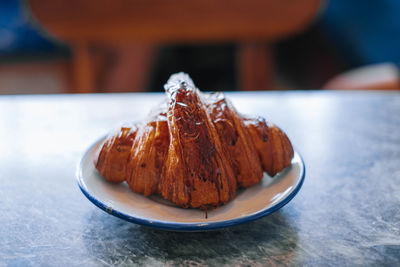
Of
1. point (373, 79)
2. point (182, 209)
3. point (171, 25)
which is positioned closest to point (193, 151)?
point (182, 209)

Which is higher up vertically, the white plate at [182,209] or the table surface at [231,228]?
the white plate at [182,209]

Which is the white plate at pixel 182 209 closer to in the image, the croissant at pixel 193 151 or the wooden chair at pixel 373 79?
the croissant at pixel 193 151

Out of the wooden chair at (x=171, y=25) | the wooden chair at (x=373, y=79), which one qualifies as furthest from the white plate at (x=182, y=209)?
the wooden chair at (x=171, y=25)

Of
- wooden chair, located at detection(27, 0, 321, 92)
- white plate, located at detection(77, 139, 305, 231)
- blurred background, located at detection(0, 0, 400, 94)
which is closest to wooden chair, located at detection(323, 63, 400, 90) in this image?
blurred background, located at detection(0, 0, 400, 94)

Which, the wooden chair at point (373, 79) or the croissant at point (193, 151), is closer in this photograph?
the croissant at point (193, 151)

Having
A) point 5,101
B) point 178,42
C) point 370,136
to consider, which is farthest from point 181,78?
point 178,42

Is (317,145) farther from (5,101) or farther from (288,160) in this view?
(5,101)

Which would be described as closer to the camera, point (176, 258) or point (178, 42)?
point (176, 258)
